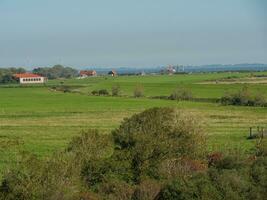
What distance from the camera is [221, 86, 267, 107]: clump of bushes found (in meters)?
71.4

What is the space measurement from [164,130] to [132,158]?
7.91ft

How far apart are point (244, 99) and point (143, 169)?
2160 inches

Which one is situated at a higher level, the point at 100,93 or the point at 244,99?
the point at 244,99

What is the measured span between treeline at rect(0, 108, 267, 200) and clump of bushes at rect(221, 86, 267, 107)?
160 feet

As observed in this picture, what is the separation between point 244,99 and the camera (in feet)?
240

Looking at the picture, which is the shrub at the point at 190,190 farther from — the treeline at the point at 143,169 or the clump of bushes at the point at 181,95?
the clump of bushes at the point at 181,95

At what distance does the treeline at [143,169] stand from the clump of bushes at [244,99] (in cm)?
4869

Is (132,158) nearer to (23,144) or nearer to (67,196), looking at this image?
(67,196)

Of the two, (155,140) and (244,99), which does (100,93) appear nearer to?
(244,99)

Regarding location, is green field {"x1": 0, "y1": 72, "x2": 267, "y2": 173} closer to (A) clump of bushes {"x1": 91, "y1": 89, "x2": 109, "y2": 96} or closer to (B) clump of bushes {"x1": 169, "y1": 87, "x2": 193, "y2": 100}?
(B) clump of bushes {"x1": 169, "y1": 87, "x2": 193, "y2": 100}

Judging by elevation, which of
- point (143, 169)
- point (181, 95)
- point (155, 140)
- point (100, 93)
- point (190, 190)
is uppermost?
point (155, 140)

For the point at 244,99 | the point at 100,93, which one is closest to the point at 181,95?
the point at 244,99

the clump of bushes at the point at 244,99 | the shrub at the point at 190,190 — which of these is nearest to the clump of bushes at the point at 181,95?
the clump of bushes at the point at 244,99

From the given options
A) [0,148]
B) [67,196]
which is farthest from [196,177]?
[0,148]
